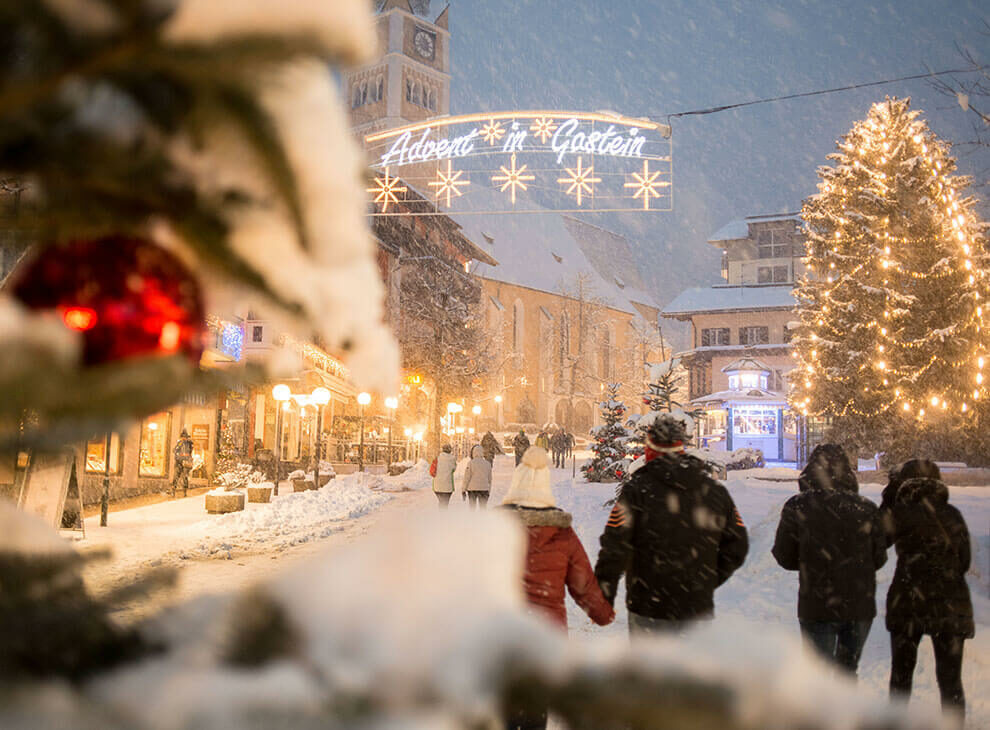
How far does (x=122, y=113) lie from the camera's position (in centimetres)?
58

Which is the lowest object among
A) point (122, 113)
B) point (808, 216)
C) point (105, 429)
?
point (105, 429)

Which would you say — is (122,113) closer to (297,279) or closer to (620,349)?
(297,279)

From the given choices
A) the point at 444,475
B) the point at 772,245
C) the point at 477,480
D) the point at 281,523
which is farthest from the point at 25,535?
the point at 772,245

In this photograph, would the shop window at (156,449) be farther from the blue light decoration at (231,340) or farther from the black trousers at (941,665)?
the black trousers at (941,665)

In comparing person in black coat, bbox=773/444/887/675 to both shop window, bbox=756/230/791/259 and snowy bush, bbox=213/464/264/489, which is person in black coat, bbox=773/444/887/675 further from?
shop window, bbox=756/230/791/259

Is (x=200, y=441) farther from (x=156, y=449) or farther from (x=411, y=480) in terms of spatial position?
(x=411, y=480)

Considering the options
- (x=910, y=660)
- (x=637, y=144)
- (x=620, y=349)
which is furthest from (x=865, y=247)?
(x=620, y=349)

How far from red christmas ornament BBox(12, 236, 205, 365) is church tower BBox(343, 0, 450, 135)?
247 feet

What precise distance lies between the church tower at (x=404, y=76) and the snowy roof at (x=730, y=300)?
36130 millimetres

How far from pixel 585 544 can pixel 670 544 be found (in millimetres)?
8363

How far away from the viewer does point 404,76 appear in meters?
75.2

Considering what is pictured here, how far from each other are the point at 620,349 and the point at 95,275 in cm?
7566

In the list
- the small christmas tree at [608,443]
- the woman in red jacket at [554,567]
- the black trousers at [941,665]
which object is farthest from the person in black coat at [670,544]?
the small christmas tree at [608,443]


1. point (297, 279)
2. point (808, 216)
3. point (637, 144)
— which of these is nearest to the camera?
point (297, 279)
